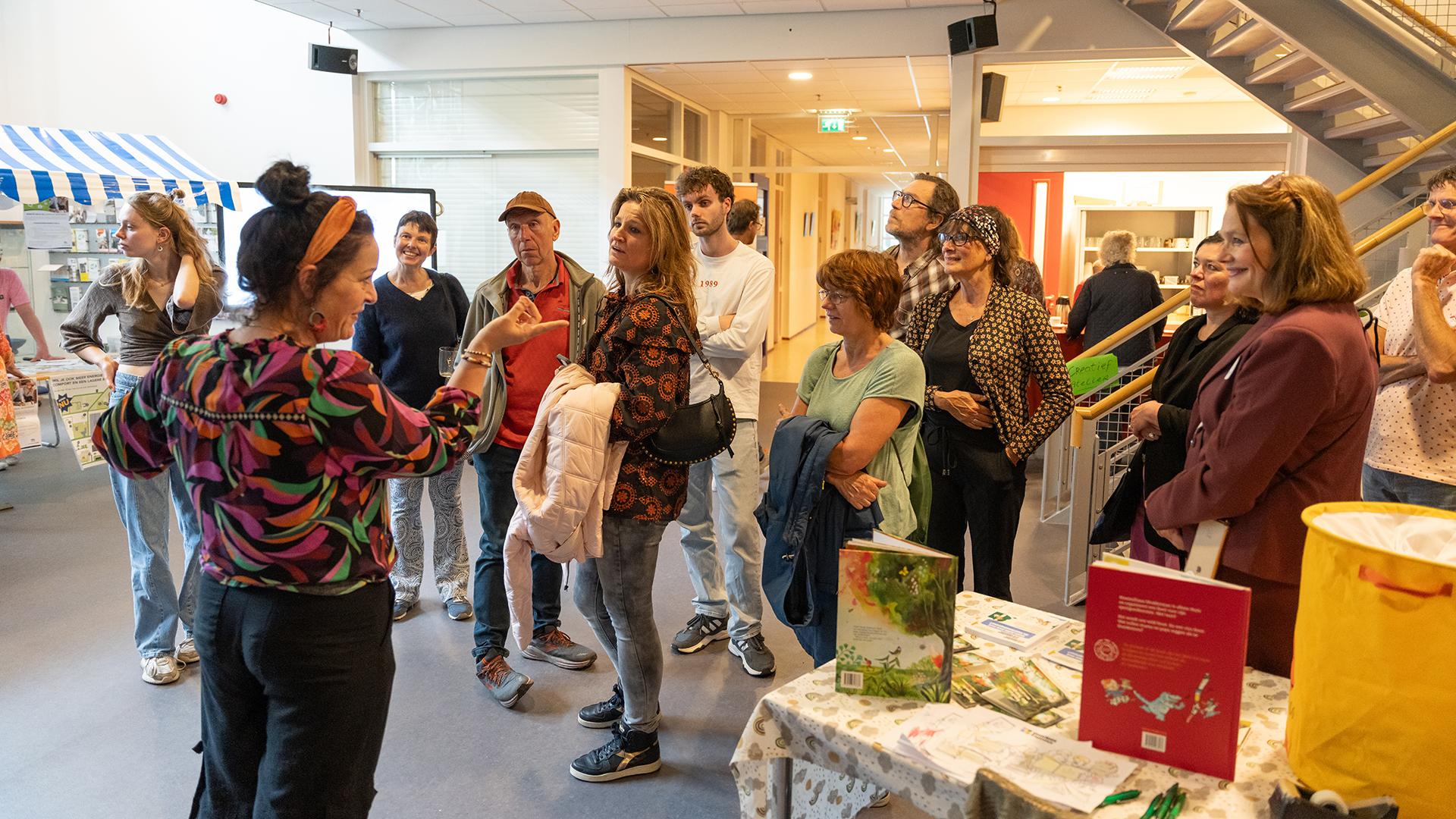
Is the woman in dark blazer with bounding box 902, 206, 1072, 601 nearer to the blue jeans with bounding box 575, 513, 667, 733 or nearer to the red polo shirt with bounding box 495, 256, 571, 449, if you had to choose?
the blue jeans with bounding box 575, 513, 667, 733

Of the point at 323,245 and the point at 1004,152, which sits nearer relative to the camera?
the point at 323,245

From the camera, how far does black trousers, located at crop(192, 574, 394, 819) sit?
1.53 meters

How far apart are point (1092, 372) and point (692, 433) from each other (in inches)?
58.0

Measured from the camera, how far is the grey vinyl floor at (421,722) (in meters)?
2.52

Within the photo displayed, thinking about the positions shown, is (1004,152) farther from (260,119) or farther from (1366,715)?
(1366,715)

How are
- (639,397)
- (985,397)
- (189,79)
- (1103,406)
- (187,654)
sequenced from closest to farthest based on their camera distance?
(639,397) < (985,397) < (187,654) < (1103,406) < (189,79)

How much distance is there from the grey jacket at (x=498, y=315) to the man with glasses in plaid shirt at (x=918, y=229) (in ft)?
3.36

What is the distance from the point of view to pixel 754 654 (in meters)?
3.35

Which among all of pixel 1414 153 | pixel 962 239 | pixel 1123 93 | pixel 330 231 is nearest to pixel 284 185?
pixel 330 231

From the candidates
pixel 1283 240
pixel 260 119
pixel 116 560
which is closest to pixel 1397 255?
pixel 1283 240

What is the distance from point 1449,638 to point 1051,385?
1693mm

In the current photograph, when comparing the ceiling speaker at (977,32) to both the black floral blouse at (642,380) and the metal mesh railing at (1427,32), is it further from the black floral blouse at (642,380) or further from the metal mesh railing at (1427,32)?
the black floral blouse at (642,380)

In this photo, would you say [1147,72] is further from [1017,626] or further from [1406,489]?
[1017,626]

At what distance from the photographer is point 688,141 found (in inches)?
405
